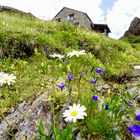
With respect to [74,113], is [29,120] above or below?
below

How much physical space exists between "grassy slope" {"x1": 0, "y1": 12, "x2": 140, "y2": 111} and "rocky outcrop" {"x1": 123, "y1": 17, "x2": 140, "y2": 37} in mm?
52786

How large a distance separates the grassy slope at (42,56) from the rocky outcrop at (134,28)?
173 feet

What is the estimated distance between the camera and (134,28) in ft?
222

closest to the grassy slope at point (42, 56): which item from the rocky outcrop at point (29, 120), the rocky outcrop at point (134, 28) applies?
the rocky outcrop at point (29, 120)

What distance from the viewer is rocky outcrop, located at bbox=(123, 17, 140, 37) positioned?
218 ft

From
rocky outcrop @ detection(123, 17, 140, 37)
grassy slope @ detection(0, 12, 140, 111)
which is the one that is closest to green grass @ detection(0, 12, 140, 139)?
grassy slope @ detection(0, 12, 140, 111)

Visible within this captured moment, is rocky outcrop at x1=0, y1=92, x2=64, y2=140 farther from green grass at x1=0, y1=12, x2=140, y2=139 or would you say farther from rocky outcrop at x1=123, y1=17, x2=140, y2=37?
rocky outcrop at x1=123, y1=17, x2=140, y2=37

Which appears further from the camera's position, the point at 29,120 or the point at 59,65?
the point at 59,65

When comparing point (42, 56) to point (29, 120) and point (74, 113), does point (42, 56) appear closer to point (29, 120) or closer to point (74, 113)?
point (29, 120)

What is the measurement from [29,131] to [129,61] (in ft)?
27.7

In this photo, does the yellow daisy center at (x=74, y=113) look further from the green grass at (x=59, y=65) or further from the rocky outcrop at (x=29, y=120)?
the rocky outcrop at (x=29, y=120)

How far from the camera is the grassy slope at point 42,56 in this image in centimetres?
802

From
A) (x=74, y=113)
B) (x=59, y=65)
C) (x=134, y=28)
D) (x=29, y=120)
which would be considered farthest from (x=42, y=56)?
(x=134, y=28)

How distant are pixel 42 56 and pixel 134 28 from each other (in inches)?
2339
